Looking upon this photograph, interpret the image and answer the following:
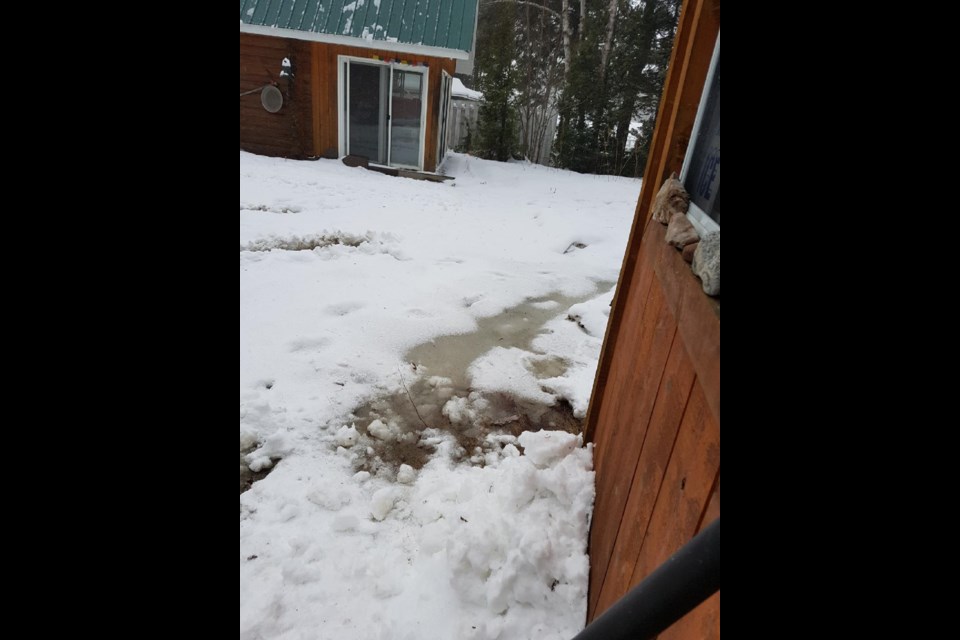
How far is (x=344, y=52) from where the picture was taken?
1094 cm

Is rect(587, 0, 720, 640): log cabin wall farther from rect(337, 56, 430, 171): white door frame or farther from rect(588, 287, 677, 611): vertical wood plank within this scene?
rect(337, 56, 430, 171): white door frame

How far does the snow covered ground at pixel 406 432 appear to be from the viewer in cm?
194

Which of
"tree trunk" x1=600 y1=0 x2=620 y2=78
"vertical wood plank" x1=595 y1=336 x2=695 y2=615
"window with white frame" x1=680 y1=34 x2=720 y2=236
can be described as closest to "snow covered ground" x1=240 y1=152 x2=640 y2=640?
"vertical wood plank" x1=595 y1=336 x2=695 y2=615

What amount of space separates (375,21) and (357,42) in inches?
26.5

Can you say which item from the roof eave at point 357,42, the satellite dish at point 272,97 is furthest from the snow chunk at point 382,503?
the satellite dish at point 272,97

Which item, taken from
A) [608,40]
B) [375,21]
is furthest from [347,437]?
[608,40]

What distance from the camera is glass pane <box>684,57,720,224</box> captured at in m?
1.50

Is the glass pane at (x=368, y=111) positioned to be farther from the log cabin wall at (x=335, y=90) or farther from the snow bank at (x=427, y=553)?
the snow bank at (x=427, y=553)

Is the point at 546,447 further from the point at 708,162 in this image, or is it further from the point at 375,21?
the point at 375,21

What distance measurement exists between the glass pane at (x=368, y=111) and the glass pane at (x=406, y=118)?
0.22m

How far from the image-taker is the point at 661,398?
1426mm

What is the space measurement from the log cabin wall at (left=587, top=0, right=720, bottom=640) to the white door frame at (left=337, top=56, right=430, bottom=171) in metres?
10.1
